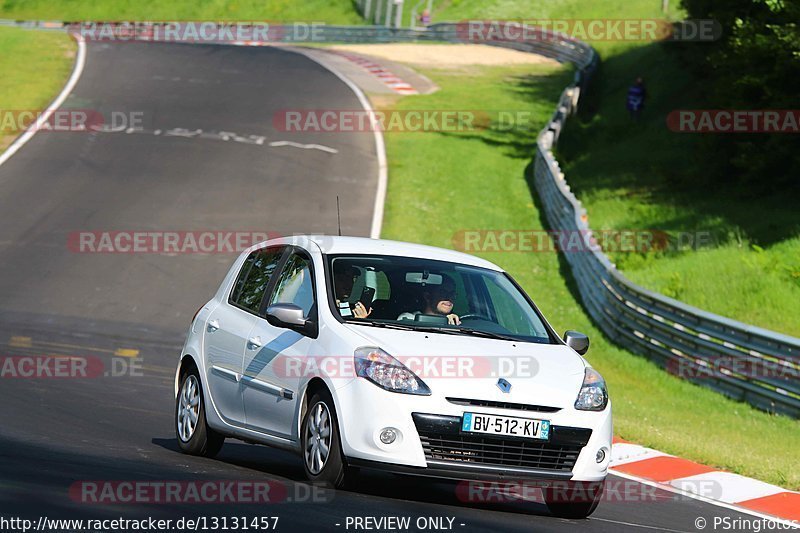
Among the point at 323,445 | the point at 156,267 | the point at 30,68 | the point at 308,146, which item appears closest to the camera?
the point at 323,445

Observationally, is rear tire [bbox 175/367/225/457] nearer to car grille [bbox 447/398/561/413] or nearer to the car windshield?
the car windshield

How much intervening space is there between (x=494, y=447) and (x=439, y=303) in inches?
55.3

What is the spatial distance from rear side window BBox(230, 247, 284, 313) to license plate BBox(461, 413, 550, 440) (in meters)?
2.27

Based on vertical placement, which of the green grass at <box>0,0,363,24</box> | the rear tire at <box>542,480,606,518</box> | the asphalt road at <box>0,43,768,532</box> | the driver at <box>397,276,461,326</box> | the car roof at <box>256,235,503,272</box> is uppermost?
the car roof at <box>256,235,503,272</box>

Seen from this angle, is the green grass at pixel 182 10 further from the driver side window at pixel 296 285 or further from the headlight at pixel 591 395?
the headlight at pixel 591 395

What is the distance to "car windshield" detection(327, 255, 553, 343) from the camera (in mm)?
9023

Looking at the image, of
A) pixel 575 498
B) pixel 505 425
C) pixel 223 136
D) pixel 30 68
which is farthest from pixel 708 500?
pixel 30 68

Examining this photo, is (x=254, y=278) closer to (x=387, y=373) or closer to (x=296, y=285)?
(x=296, y=285)

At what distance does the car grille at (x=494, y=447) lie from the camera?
8047 mm

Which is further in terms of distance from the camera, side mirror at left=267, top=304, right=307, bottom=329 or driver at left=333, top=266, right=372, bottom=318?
driver at left=333, top=266, right=372, bottom=318

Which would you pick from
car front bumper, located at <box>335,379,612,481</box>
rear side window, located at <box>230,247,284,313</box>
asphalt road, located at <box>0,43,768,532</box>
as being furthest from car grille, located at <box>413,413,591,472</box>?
rear side window, located at <box>230,247,284,313</box>

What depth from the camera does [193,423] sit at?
10180 millimetres

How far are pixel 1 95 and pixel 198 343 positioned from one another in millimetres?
27925

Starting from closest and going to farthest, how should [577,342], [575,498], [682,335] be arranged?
[575,498] < [577,342] < [682,335]
